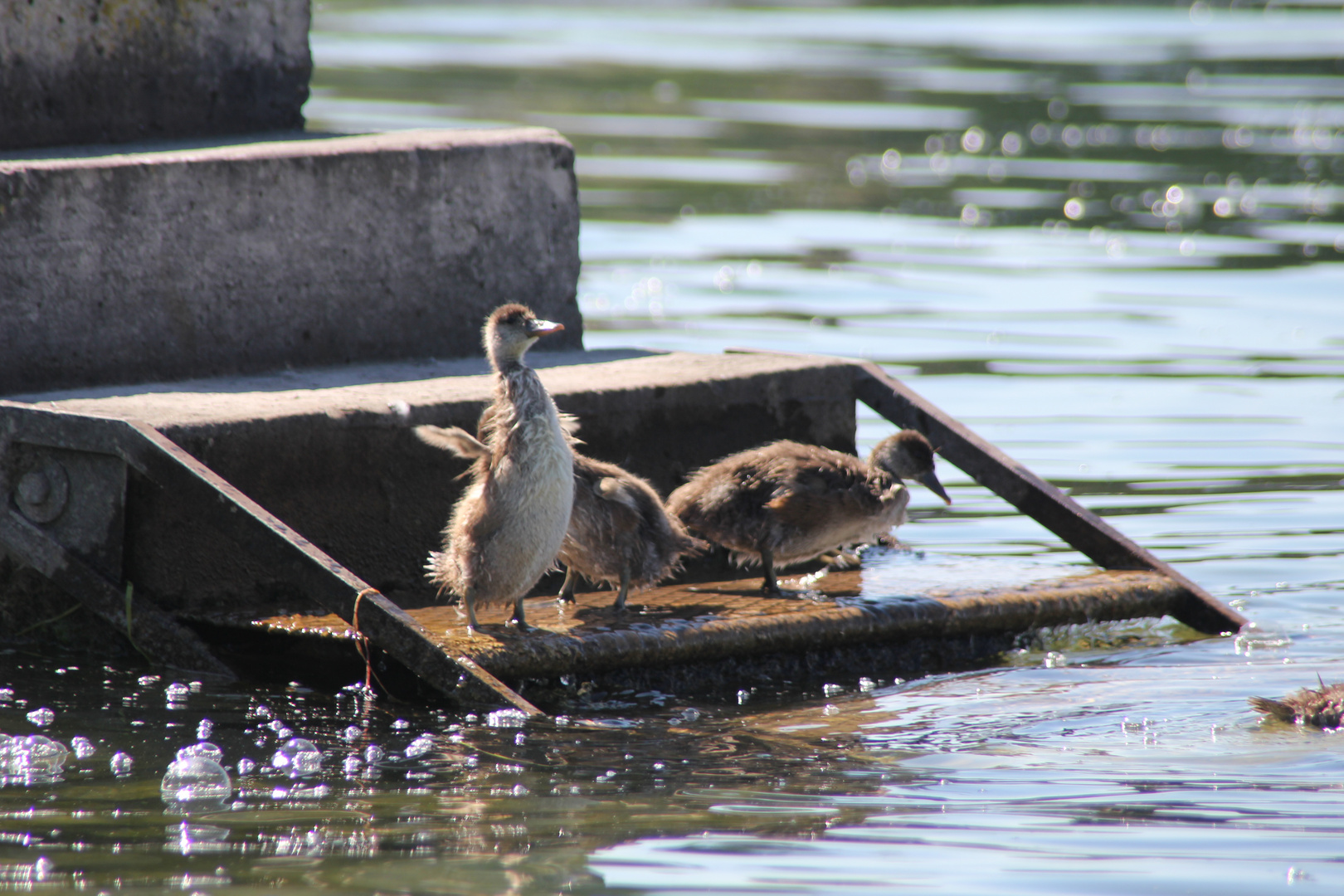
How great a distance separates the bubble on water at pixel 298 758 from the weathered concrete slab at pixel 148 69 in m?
3.55

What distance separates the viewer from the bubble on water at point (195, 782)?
4883 mm

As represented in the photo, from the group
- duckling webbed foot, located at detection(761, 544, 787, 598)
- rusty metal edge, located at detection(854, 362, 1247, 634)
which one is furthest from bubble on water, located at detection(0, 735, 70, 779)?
rusty metal edge, located at detection(854, 362, 1247, 634)

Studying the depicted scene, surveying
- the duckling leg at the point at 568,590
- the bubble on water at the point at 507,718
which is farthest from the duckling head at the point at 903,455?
the bubble on water at the point at 507,718

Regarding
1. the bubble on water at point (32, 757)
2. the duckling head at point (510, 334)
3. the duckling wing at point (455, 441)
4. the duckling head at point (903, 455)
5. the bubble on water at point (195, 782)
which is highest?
the duckling head at point (510, 334)

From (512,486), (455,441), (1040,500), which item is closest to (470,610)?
(512,486)

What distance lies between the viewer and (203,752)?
17.1 ft

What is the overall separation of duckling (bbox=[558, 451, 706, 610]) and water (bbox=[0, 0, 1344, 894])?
0.57 metres

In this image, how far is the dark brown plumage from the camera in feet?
18.5

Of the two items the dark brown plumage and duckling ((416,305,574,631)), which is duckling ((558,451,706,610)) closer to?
duckling ((416,305,574,631))

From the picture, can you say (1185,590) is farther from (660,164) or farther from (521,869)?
(660,164)

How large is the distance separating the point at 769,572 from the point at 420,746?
1947 mm

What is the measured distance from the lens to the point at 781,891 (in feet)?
13.8

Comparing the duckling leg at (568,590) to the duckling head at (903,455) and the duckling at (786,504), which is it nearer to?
the duckling at (786,504)

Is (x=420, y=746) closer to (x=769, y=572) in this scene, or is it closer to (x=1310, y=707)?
(x=769, y=572)
